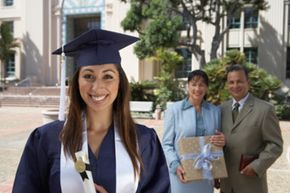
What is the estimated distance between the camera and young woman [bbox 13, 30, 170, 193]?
1782 millimetres

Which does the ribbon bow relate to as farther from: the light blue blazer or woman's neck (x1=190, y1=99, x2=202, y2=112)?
woman's neck (x1=190, y1=99, x2=202, y2=112)

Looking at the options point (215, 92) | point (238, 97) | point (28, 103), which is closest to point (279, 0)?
point (215, 92)

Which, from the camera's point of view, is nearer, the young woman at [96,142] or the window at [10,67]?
Answer: the young woman at [96,142]

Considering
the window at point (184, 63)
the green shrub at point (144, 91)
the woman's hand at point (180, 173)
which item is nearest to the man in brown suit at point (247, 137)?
the woman's hand at point (180, 173)

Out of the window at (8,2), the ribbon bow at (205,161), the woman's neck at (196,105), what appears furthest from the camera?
the window at (8,2)

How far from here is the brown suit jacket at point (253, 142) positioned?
3.03 meters

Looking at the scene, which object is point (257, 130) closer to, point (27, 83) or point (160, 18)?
point (160, 18)

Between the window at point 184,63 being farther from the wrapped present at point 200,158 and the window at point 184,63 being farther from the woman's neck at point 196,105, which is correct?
the wrapped present at point 200,158

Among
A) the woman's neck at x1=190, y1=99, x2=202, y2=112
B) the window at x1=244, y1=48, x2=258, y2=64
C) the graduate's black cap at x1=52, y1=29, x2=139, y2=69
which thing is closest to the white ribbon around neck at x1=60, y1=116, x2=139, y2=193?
the graduate's black cap at x1=52, y1=29, x2=139, y2=69

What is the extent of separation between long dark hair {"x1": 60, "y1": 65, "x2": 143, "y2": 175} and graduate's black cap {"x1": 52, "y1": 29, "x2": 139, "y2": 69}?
0.21 ft

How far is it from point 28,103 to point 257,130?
22615mm

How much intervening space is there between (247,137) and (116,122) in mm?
1442

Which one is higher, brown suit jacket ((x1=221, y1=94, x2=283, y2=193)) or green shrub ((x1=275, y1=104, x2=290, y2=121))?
brown suit jacket ((x1=221, y1=94, x2=283, y2=193))

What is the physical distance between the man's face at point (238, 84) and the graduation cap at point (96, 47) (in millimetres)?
1309
